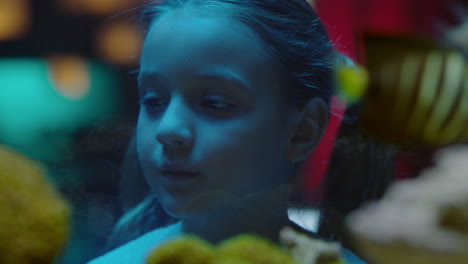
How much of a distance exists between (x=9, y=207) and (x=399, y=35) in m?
0.62

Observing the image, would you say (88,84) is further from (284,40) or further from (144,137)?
(284,40)

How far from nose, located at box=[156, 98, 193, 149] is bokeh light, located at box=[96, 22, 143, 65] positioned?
3.8 inches

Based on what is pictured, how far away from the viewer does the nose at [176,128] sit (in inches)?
28.1

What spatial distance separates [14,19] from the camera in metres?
0.73

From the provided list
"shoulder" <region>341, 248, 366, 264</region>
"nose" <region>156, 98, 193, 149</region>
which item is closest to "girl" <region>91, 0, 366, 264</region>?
"nose" <region>156, 98, 193, 149</region>

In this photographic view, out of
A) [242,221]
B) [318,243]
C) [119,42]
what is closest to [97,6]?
[119,42]

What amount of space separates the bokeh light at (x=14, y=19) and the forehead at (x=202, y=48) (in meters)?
0.18

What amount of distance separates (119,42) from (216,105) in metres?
0.18

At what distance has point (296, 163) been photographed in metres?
0.78

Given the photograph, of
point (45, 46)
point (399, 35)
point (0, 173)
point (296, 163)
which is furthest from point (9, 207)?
point (399, 35)

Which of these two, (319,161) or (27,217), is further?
(319,161)

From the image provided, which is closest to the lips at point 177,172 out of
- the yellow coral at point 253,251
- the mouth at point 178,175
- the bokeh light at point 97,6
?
the mouth at point 178,175

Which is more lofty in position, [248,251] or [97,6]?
[97,6]

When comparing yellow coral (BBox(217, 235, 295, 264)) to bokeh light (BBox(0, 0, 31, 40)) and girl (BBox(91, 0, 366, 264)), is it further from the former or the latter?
bokeh light (BBox(0, 0, 31, 40))
